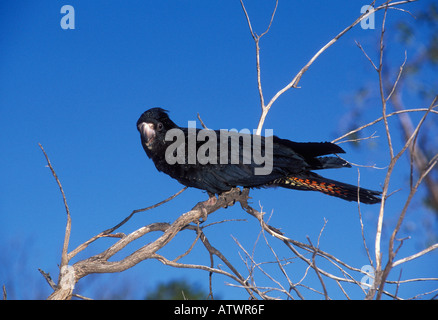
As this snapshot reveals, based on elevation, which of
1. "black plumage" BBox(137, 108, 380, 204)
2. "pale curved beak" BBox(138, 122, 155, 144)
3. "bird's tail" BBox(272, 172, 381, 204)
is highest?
"pale curved beak" BBox(138, 122, 155, 144)

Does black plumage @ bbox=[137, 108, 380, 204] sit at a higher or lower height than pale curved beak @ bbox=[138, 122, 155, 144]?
lower

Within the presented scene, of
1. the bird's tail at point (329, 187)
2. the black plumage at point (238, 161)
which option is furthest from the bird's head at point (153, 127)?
the bird's tail at point (329, 187)

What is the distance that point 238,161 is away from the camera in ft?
12.7

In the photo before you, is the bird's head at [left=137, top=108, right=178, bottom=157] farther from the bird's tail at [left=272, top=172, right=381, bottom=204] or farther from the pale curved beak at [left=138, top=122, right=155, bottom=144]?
the bird's tail at [left=272, top=172, right=381, bottom=204]

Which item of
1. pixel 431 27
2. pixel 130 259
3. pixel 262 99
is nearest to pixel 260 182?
pixel 262 99

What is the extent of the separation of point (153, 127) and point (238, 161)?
103cm

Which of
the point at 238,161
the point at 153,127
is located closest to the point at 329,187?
the point at 238,161

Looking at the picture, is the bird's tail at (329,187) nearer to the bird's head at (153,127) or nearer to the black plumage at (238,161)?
the black plumage at (238,161)

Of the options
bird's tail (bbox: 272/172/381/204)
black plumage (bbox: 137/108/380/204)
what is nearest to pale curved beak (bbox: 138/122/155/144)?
black plumage (bbox: 137/108/380/204)

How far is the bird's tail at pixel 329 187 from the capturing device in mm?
3586

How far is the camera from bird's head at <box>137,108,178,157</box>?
4172 millimetres

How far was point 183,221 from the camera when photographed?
3.63m

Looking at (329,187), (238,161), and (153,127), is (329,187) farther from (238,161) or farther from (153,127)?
(153,127)

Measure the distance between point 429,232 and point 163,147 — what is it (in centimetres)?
461
